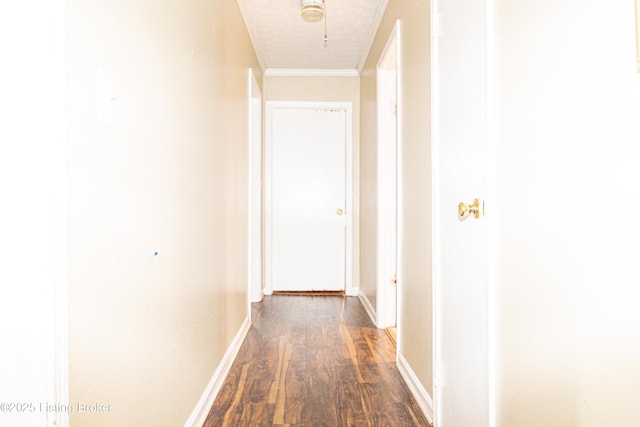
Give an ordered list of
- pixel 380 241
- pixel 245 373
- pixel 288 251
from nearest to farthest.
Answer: pixel 245 373 → pixel 380 241 → pixel 288 251

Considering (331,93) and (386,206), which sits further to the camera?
(331,93)

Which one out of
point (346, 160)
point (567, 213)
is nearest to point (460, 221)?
point (567, 213)

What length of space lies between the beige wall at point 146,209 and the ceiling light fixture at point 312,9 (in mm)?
923

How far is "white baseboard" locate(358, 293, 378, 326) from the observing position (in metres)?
3.63

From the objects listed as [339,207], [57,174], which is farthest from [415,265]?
[339,207]

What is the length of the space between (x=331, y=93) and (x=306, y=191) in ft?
3.69

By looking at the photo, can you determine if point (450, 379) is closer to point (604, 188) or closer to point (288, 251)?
point (604, 188)

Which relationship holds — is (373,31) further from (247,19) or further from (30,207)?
(30,207)

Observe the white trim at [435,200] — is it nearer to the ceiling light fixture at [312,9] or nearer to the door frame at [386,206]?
the ceiling light fixture at [312,9]

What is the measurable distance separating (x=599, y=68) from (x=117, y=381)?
4.31 ft

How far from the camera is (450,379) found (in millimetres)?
1664

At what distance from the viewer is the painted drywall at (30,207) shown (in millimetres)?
781

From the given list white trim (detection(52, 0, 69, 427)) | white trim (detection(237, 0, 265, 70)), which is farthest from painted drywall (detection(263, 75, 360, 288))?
white trim (detection(52, 0, 69, 427))

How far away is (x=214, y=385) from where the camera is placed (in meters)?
2.17
